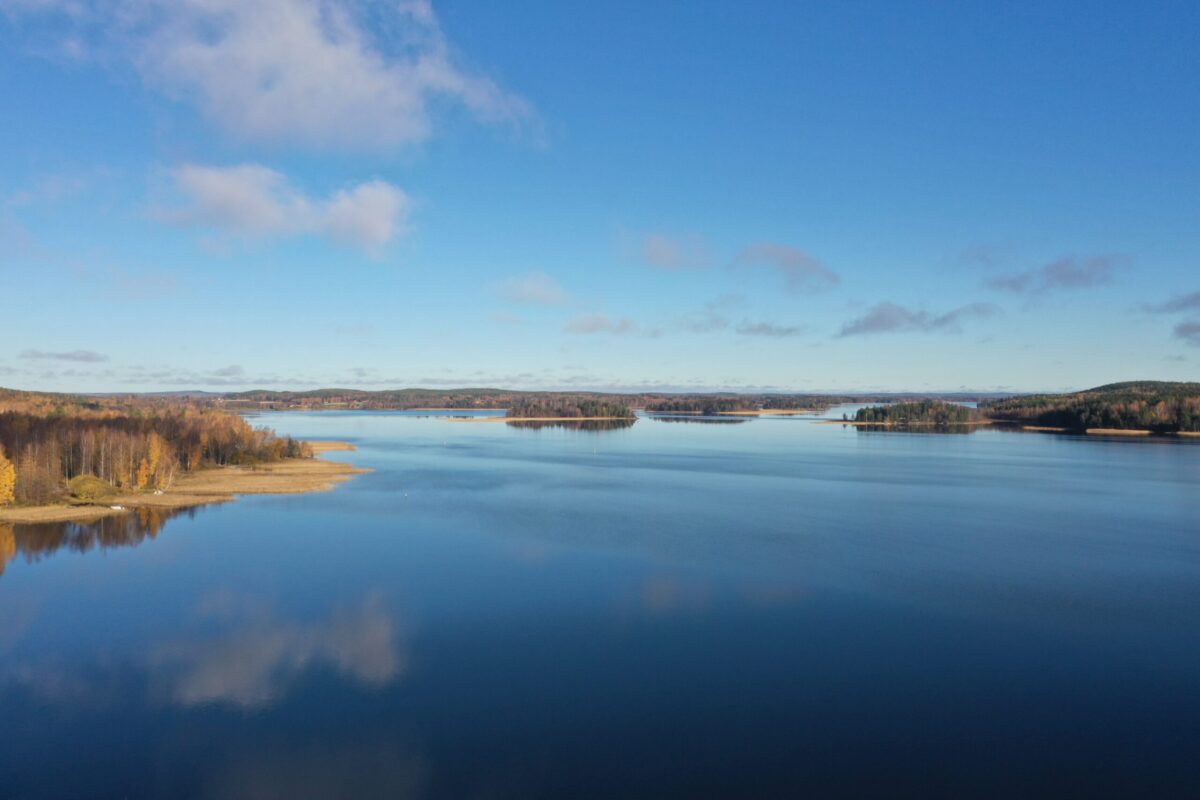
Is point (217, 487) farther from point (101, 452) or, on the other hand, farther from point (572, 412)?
point (572, 412)

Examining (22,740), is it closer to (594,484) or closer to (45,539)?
(45,539)

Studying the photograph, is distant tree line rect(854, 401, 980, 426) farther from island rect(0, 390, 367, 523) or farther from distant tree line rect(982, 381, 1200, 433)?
island rect(0, 390, 367, 523)

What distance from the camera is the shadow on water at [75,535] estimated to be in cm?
2164

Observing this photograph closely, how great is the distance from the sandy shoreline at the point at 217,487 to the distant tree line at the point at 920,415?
269ft

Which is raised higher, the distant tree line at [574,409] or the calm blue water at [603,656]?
the distant tree line at [574,409]

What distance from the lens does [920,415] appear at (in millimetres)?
106312

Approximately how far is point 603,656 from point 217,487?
99.8 ft

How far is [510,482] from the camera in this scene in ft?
124

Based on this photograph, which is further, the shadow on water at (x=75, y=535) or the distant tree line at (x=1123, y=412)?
the distant tree line at (x=1123, y=412)

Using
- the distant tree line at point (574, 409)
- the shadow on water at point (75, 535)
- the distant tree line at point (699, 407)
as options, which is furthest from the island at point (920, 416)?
the shadow on water at point (75, 535)

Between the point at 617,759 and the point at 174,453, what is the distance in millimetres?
38710

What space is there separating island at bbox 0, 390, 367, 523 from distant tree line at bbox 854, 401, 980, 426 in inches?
3240

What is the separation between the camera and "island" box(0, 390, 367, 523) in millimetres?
28734

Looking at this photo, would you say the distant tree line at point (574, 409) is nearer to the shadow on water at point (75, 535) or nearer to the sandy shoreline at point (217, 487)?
the sandy shoreline at point (217, 487)
